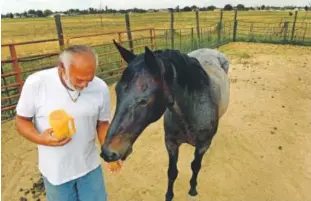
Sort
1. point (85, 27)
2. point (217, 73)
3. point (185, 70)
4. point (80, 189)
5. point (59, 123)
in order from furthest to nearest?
point (85, 27) < point (217, 73) < point (185, 70) < point (80, 189) < point (59, 123)

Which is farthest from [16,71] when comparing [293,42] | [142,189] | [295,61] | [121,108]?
[293,42]

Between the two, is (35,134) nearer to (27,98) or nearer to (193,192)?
(27,98)

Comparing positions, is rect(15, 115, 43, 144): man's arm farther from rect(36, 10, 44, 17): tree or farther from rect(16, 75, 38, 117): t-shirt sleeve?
rect(36, 10, 44, 17): tree

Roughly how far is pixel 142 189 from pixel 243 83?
464cm

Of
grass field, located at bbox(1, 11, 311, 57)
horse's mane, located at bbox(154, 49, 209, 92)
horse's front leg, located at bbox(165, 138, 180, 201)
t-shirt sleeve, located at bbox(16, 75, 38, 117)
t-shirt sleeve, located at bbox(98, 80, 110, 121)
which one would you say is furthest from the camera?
grass field, located at bbox(1, 11, 311, 57)

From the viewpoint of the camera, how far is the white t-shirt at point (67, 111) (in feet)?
4.83

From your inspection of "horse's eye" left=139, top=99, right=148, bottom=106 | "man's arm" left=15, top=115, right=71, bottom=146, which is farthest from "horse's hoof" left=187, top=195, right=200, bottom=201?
"man's arm" left=15, top=115, right=71, bottom=146

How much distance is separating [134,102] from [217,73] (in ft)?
6.37

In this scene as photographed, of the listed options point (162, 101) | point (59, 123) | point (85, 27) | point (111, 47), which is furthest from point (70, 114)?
point (85, 27)

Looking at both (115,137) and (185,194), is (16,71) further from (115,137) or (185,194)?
(115,137)

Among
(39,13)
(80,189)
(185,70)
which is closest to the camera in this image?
(80,189)

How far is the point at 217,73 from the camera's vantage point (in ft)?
10.5

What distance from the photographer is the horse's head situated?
147 cm

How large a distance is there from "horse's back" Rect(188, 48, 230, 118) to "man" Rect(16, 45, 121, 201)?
4.52 feet
